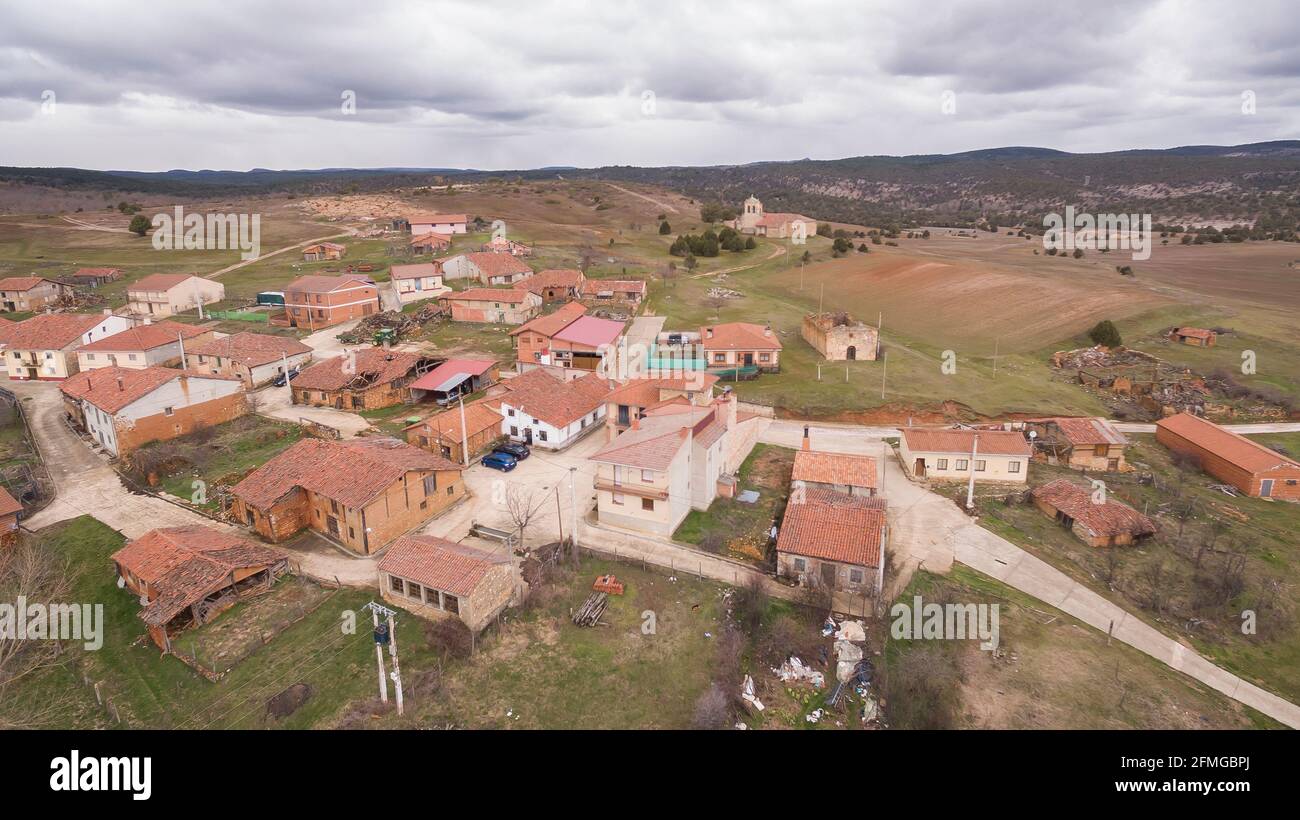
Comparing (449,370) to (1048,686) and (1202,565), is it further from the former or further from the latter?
(1202,565)

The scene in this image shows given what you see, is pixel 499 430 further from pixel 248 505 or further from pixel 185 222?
pixel 185 222

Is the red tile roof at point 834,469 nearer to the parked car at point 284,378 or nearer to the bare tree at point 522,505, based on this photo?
the bare tree at point 522,505

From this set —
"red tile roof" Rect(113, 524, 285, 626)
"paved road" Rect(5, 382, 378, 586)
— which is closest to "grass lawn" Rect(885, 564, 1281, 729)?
"paved road" Rect(5, 382, 378, 586)

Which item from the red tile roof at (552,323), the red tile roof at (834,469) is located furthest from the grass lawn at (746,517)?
the red tile roof at (552,323)

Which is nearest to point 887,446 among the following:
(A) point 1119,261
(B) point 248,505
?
(B) point 248,505

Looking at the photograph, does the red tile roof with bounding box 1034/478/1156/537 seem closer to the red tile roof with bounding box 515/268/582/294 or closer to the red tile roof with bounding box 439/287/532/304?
the red tile roof with bounding box 439/287/532/304

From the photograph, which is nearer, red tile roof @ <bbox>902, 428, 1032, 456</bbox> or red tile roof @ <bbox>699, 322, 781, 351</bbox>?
red tile roof @ <bbox>902, 428, 1032, 456</bbox>

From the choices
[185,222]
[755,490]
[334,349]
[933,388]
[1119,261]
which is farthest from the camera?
[185,222]
